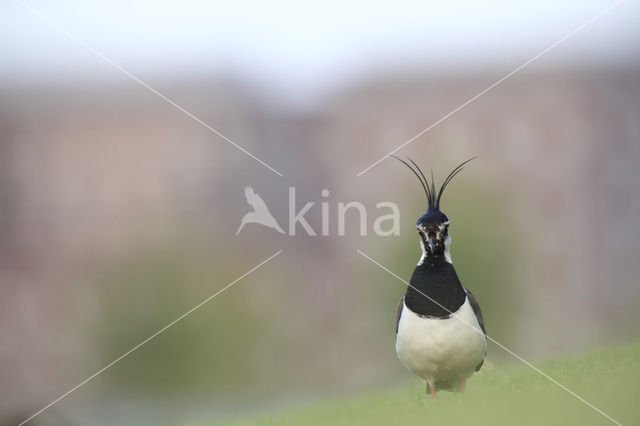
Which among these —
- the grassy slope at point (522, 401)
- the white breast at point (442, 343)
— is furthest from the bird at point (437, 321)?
the grassy slope at point (522, 401)

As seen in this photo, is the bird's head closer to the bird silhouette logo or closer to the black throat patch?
the black throat patch

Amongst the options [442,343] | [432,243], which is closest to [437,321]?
[442,343]

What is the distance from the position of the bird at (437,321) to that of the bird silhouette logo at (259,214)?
11.4 m

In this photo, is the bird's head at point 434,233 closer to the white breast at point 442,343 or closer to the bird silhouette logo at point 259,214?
the white breast at point 442,343

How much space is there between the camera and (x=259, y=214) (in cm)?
1628

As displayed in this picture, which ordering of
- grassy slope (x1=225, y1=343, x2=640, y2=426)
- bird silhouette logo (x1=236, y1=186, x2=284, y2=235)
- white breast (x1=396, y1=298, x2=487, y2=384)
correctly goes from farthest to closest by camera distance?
bird silhouette logo (x1=236, y1=186, x2=284, y2=235) < white breast (x1=396, y1=298, x2=487, y2=384) < grassy slope (x1=225, y1=343, x2=640, y2=426)

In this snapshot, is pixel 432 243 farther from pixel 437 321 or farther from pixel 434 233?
pixel 437 321

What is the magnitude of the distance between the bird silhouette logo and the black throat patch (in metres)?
11.4

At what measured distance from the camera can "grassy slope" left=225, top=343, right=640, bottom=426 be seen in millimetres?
3201

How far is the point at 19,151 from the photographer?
1878 cm

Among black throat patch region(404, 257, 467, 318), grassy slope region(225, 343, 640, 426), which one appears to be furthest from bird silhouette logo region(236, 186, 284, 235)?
black throat patch region(404, 257, 467, 318)

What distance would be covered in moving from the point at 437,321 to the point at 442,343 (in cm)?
12

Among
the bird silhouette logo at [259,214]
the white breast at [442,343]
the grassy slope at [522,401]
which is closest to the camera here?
the grassy slope at [522,401]

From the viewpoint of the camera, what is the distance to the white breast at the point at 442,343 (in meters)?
4.00
